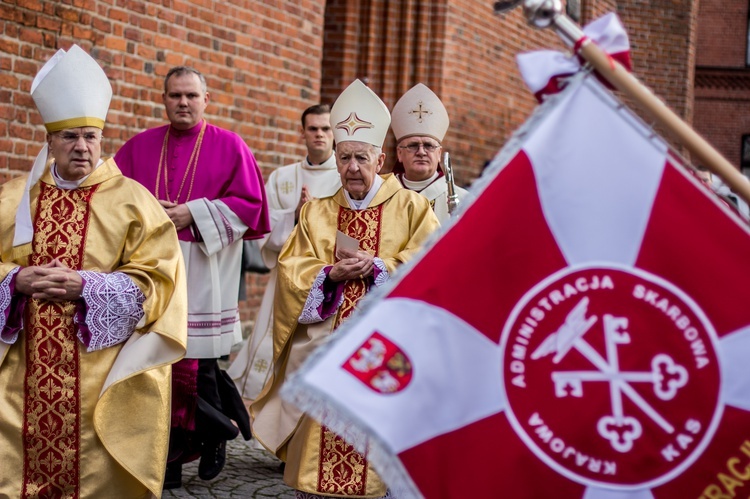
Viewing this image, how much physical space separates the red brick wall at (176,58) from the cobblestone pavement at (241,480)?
214 cm

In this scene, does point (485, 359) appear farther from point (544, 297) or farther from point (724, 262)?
point (724, 262)

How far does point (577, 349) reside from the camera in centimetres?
264

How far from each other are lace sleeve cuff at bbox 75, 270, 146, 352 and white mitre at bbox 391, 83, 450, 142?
2.19 meters

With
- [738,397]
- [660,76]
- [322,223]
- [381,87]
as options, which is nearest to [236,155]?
[322,223]

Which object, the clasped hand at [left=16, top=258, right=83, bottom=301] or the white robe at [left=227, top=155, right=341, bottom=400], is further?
the white robe at [left=227, top=155, right=341, bottom=400]

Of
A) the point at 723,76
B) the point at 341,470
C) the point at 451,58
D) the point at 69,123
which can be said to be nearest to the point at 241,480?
the point at 341,470

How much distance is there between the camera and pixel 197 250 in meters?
6.06

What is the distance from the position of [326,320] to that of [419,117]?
1.69 metres

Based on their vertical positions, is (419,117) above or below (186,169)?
above

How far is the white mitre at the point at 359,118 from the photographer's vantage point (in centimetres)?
520

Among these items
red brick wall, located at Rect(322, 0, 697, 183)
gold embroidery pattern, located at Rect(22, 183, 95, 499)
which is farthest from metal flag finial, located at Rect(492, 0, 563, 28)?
red brick wall, located at Rect(322, 0, 697, 183)

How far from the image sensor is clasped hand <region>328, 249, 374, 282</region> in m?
4.86

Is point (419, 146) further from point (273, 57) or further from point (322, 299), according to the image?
point (273, 57)

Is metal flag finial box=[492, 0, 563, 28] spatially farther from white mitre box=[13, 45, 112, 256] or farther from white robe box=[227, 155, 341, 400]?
white robe box=[227, 155, 341, 400]
